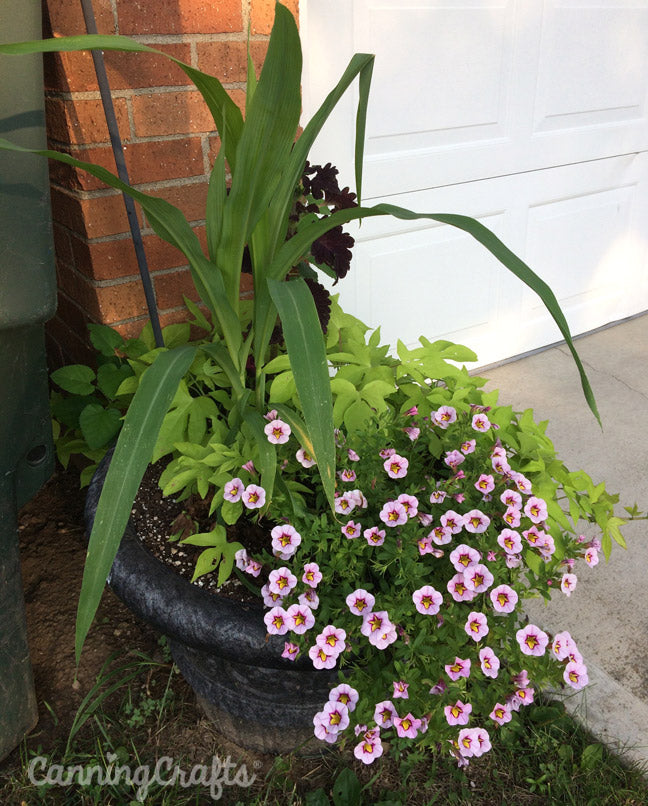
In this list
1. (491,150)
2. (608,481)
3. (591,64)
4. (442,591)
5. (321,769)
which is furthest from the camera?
(591,64)

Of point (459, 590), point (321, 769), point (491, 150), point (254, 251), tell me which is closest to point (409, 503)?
point (459, 590)

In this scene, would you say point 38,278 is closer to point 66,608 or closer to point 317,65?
point 66,608

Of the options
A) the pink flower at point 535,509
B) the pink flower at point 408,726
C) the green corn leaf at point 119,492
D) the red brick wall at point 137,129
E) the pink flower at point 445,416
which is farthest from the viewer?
the red brick wall at point 137,129

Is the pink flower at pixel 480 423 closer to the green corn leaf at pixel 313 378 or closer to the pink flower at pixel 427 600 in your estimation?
the pink flower at pixel 427 600

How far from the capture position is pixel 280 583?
1.00m

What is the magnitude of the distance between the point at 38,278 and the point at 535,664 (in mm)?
921

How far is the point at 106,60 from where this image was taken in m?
1.31

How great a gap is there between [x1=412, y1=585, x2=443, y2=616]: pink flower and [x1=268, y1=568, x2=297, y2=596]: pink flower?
17 cm

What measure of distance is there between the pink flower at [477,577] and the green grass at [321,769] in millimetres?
384

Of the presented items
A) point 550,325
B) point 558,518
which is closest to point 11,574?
point 558,518

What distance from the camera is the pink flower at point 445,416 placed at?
120cm

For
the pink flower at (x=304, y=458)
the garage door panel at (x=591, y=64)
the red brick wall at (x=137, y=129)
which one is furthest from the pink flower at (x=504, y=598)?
the garage door panel at (x=591, y=64)

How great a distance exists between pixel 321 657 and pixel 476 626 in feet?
0.72

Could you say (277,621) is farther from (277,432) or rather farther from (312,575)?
(277,432)
